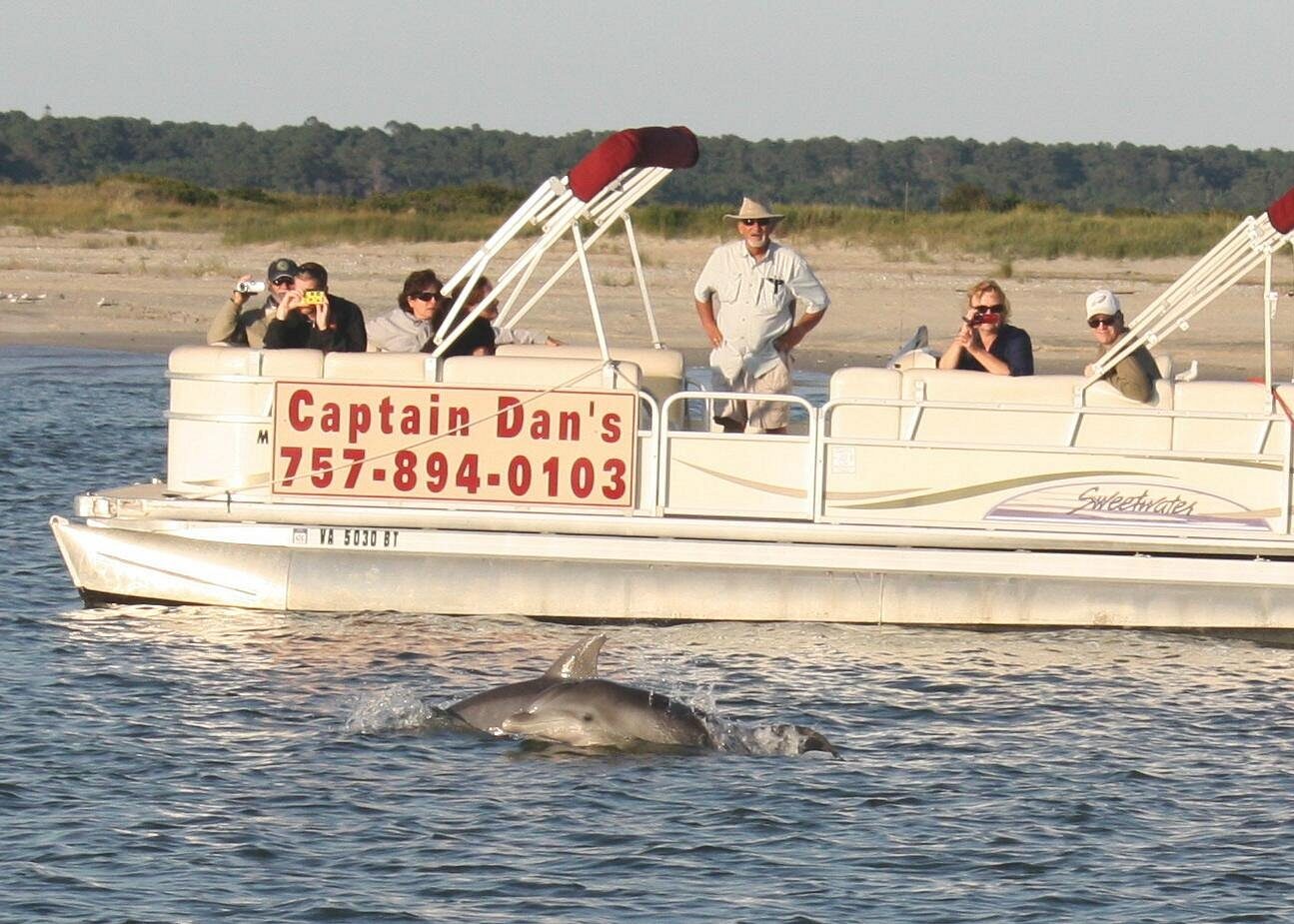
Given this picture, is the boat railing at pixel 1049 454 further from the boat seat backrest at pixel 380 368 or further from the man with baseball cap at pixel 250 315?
the man with baseball cap at pixel 250 315

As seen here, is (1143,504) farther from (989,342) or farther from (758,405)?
(758,405)

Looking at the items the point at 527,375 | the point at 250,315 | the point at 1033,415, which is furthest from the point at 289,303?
the point at 1033,415

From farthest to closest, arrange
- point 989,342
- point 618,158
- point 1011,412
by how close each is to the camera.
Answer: point 989,342 → point 1011,412 → point 618,158

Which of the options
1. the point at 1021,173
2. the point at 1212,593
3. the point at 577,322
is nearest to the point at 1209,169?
the point at 1021,173

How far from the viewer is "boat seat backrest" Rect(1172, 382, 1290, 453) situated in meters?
11.6

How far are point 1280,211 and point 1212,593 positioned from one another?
6.52 ft

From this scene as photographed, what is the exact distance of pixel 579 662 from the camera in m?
9.54

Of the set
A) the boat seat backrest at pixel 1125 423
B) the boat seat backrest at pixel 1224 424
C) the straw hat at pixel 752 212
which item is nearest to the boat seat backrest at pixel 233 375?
the straw hat at pixel 752 212

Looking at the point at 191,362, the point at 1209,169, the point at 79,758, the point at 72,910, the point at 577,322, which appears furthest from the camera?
the point at 1209,169

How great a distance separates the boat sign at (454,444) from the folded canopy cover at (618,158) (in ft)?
3.53

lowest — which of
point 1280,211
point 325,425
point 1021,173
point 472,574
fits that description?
point 472,574

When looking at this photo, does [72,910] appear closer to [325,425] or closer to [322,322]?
[325,425]

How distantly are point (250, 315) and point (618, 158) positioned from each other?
3.05 meters

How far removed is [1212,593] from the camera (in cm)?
1153
